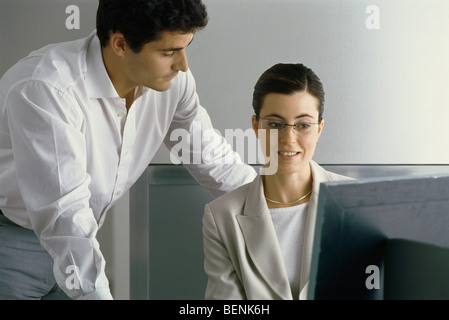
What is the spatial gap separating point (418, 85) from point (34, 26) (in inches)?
47.4

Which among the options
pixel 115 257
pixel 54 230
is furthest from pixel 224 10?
pixel 54 230

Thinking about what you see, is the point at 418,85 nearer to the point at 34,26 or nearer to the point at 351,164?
the point at 351,164

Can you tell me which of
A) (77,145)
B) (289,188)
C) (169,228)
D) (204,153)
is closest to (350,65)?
(204,153)

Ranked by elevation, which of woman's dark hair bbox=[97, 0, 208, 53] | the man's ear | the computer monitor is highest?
woman's dark hair bbox=[97, 0, 208, 53]

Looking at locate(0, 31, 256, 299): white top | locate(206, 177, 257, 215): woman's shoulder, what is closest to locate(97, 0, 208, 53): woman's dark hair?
locate(0, 31, 256, 299): white top

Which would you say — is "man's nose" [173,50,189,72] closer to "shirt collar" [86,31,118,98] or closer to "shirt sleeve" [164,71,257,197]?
"shirt collar" [86,31,118,98]

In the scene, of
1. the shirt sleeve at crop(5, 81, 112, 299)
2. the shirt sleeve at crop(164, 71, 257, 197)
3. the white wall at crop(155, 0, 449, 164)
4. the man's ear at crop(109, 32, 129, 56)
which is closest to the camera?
the shirt sleeve at crop(5, 81, 112, 299)

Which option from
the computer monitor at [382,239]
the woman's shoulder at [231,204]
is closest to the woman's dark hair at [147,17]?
the woman's shoulder at [231,204]

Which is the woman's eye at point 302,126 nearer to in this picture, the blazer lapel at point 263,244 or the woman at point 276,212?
the woman at point 276,212

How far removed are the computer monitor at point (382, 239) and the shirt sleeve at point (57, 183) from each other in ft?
1.56

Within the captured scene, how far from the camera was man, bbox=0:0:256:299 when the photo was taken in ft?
3.60

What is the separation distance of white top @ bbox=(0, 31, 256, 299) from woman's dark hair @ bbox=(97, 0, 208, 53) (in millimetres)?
121

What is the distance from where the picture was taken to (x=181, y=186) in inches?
67.4

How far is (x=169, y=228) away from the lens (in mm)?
1709
